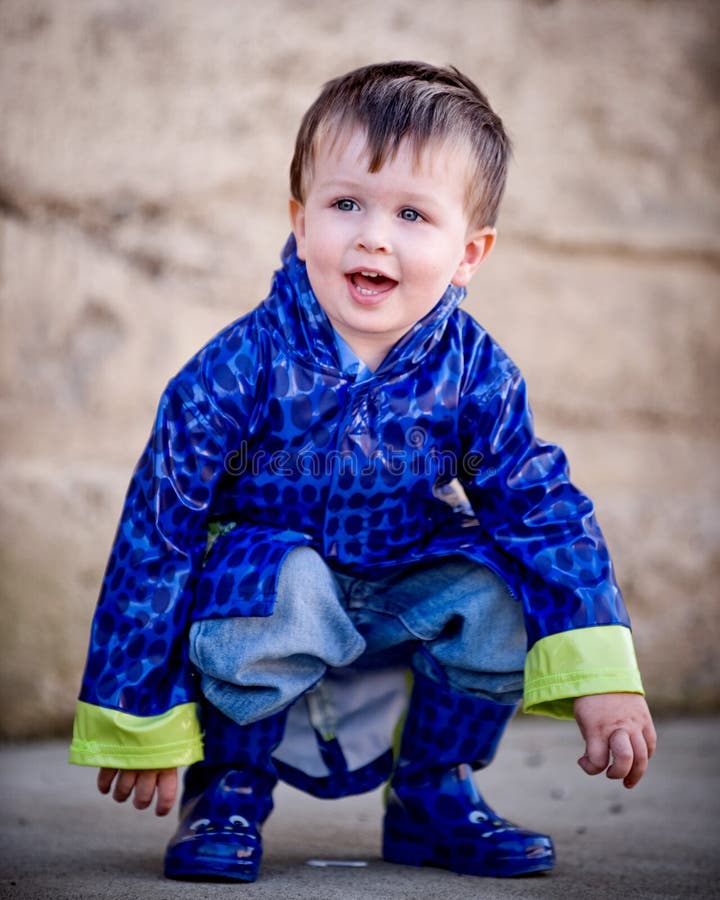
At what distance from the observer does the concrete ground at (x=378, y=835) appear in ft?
4.23

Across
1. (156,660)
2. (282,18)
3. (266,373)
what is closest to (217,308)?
(282,18)

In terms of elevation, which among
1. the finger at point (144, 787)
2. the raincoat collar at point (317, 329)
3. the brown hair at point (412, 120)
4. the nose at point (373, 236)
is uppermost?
the brown hair at point (412, 120)

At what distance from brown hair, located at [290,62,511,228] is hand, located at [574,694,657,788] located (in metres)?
0.59

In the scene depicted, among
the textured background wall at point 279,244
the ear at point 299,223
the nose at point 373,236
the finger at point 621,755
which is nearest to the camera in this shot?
the finger at point 621,755

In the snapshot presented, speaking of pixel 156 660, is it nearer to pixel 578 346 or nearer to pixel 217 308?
pixel 217 308

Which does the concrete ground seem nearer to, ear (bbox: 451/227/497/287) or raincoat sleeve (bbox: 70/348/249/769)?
raincoat sleeve (bbox: 70/348/249/769)

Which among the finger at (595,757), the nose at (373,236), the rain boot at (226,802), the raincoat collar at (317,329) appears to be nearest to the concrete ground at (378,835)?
the rain boot at (226,802)

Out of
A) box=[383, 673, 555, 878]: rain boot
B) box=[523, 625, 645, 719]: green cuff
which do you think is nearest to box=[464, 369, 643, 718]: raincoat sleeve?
box=[523, 625, 645, 719]: green cuff

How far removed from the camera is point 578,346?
8.39 ft

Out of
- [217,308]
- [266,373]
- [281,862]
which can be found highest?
[217,308]

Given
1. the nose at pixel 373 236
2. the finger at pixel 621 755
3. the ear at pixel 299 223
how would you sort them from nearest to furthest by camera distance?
the finger at pixel 621 755 < the nose at pixel 373 236 < the ear at pixel 299 223

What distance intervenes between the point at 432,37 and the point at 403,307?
121 centimetres

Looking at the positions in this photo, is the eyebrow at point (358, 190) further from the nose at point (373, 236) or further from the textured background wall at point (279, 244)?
the textured background wall at point (279, 244)

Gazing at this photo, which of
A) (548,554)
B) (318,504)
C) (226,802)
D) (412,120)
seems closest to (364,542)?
(318,504)
